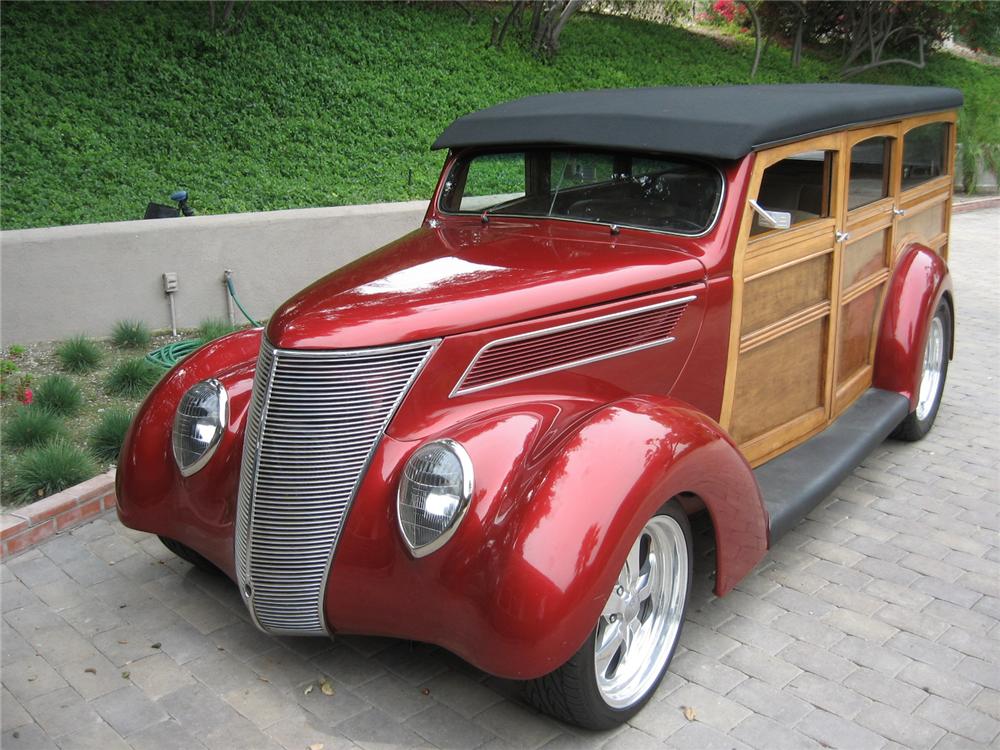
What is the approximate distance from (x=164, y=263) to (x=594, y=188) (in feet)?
12.3

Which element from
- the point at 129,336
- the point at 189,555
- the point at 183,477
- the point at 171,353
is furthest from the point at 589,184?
the point at 129,336

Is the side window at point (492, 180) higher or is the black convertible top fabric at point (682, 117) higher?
the black convertible top fabric at point (682, 117)

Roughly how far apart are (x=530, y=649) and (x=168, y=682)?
1346 mm

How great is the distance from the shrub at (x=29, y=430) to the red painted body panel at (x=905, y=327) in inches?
165

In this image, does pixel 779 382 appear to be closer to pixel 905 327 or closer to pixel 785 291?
pixel 785 291

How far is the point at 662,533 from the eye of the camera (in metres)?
2.96

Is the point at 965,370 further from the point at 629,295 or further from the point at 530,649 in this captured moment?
the point at 530,649

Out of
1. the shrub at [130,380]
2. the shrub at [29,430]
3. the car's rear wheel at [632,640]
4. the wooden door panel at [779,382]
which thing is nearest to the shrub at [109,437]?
the shrub at [29,430]

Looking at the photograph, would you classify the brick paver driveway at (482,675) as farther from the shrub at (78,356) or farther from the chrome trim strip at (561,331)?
the shrub at (78,356)

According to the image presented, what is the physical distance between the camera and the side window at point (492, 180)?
4.00 metres

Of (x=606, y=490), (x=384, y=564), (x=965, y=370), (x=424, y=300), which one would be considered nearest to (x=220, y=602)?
(x=384, y=564)

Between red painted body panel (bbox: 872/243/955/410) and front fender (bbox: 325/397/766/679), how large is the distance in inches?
86.2

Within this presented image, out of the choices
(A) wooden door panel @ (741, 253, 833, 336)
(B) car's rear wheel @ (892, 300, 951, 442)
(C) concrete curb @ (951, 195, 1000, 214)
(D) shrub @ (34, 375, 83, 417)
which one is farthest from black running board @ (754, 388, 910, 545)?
(C) concrete curb @ (951, 195, 1000, 214)

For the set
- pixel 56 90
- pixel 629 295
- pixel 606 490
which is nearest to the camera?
pixel 606 490
